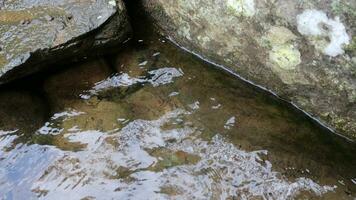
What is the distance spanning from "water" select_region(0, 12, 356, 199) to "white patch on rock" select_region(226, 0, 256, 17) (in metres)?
0.51

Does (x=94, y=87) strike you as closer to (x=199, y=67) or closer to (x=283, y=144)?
(x=199, y=67)

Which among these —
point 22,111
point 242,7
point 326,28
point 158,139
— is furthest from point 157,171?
point 326,28

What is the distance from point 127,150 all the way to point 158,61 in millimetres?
803

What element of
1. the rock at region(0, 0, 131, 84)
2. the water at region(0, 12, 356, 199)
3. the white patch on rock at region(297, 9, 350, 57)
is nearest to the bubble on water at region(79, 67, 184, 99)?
the water at region(0, 12, 356, 199)

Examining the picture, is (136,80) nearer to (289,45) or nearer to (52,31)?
(52,31)

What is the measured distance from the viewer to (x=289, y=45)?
286 centimetres

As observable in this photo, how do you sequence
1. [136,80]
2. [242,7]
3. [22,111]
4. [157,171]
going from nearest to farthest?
[157,171] < [242,7] < [22,111] < [136,80]

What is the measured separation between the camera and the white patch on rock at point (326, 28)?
2.61m

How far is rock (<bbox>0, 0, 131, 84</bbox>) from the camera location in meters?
3.12

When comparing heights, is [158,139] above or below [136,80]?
below

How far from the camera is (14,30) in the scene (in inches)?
127

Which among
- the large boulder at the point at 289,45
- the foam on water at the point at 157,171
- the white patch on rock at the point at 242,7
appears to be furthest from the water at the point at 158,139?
the white patch on rock at the point at 242,7

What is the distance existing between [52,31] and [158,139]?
41.4 inches

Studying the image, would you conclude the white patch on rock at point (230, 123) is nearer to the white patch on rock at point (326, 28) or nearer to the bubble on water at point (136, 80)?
the bubble on water at point (136, 80)
